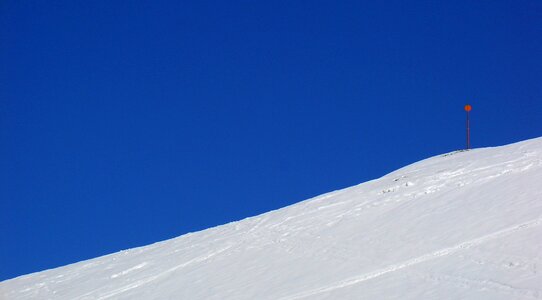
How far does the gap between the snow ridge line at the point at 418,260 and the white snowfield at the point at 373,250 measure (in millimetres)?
25

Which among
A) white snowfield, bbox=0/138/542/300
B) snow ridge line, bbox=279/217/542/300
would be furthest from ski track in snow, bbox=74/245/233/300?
snow ridge line, bbox=279/217/542/300

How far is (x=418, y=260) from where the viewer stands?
14859mm

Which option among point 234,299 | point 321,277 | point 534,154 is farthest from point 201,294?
point 534,154

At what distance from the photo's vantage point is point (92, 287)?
20562 millimetres

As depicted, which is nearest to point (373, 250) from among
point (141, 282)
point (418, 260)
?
point (418, 260)

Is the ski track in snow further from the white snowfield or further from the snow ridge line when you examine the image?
the snow ridge line

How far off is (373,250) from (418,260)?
1.82 meters

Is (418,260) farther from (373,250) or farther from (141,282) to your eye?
(141,282)

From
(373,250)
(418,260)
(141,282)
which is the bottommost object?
(418,260)

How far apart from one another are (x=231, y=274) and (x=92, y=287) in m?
5.09

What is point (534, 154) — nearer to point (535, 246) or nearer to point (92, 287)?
point (535, 246)

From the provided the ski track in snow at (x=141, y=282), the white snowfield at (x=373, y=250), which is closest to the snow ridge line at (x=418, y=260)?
the white snowfield at (x=373, y=250)

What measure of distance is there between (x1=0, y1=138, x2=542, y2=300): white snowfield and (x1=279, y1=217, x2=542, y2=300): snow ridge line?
0.08ft

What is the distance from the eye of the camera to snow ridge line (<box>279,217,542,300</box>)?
14.5 m
